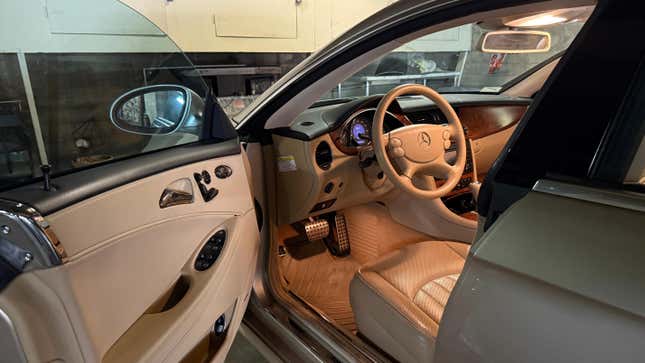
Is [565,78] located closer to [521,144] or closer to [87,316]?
[521,144]

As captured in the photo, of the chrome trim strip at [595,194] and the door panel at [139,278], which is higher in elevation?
the chrome trim strip at [595,194]

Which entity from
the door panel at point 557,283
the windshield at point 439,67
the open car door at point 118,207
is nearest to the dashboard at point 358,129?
the open car door at point 118,207

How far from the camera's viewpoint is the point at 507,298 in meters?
0.60

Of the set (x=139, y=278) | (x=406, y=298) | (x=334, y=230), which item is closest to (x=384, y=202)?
(x=334, y=230)

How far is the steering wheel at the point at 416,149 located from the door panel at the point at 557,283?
2.36 ft

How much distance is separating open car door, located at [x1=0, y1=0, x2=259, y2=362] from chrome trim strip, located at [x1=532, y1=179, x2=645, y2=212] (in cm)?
75

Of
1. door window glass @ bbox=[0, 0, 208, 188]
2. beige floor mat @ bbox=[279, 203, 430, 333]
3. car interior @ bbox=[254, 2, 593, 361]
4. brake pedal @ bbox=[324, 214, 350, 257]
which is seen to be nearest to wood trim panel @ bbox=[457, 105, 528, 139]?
car interior @ bbox=[254, 2, 593, 361]

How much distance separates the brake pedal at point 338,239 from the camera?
190 centimetres

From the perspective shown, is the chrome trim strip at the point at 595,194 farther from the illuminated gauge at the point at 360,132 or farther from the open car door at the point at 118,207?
the illuminated gauge at the point at 360,132

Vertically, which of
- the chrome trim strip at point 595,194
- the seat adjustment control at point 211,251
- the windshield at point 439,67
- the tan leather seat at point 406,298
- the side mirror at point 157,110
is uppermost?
the windshield at point 439,67

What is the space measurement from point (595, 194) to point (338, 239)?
1384 mm

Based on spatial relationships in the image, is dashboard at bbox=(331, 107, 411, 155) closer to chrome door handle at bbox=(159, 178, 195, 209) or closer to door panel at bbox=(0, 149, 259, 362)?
door panel at bbox=(0, 149, 259, 362)

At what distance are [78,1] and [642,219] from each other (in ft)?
3.61

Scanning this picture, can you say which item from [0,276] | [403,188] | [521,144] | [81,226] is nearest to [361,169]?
[403,188]
